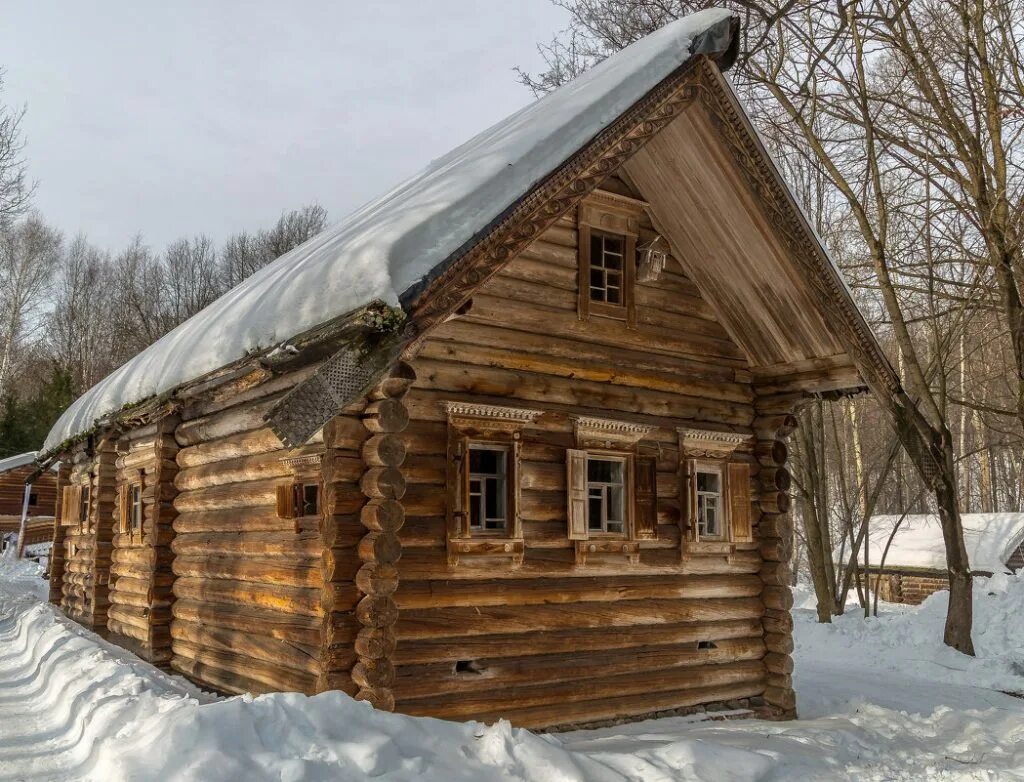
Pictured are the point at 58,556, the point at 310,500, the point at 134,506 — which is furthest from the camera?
the point at 58,556

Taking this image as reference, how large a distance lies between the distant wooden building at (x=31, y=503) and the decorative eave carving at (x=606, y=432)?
3331 cm

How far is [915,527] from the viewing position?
33.2m

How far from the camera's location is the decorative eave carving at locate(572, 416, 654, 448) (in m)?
9.34

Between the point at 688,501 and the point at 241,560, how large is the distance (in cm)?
508

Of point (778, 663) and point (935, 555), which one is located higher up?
point (778, 663)

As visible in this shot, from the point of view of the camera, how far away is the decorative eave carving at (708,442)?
10.4m

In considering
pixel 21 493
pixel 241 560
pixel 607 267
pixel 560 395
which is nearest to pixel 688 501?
pixel 560 395

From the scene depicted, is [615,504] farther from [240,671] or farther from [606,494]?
[240,671]

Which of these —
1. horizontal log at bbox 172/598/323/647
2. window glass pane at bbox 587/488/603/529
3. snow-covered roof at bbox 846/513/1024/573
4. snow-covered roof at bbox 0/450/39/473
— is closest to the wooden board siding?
snow-covered roof at bbox 0/450/39/473

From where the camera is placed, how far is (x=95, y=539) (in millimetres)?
15133

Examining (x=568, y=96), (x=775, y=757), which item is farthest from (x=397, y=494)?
(x=568, y=96)

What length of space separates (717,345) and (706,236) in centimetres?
149

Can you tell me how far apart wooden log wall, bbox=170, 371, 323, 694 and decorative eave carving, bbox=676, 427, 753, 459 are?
4.55 metres

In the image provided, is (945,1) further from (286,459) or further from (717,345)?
(286,459)
